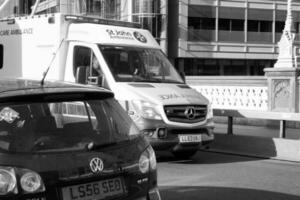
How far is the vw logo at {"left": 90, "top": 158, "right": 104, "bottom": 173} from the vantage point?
400cm

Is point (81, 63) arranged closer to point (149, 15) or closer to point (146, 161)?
point (146, 161)

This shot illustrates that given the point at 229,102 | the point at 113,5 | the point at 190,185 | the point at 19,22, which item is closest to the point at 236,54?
the point at 113,5

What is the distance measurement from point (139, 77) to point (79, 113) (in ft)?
19.7

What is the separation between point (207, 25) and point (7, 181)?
5180 cm

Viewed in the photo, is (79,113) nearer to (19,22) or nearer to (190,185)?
(190,185)

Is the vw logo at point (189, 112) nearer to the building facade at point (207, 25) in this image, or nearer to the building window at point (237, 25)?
the building facade at point (207, 25)

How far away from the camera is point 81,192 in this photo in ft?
12.8

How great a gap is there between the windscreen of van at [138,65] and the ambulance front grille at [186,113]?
0.97 m

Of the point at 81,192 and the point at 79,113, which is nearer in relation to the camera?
the point at 81,192

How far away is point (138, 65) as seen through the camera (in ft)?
35.9

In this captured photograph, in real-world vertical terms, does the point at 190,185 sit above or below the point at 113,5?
below

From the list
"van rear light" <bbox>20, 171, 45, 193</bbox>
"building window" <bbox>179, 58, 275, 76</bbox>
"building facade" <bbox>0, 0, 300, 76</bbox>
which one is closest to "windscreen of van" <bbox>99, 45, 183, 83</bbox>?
"van rear light" <bbox>20, 171, 45, 193</bbox>

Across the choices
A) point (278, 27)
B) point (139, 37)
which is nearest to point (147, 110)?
point (139, 37)

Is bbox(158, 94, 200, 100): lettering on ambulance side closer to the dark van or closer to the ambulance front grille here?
the ambulance front grille
